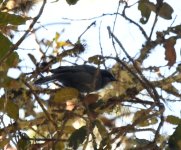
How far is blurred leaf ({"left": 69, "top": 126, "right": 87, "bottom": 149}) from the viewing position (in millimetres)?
1580

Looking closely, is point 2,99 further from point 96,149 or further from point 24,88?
point 96,149

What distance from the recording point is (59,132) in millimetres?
1673

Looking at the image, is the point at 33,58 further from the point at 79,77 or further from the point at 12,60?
the point at 79,77

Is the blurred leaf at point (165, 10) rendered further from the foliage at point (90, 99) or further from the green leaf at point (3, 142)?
the green leaf at point (3, 142)

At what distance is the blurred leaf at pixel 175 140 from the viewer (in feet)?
4.88

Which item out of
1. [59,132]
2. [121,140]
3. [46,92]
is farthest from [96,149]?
[46,92]

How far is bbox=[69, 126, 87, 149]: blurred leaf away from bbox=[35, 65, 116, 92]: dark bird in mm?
250

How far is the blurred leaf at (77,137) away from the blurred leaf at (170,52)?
1.30 ft

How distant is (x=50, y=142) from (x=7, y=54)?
0.39 m

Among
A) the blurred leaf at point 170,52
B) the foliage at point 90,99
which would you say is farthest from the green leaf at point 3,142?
the blurred leaf at point 170,52

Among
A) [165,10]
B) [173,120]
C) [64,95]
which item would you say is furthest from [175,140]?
[165,10]

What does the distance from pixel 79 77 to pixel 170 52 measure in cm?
44

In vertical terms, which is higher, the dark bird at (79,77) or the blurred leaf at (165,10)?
the blurred leaf at (165,10)

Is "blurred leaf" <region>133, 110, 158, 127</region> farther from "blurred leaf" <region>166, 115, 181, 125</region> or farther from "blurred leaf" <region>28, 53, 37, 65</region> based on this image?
"blurred leaf" <region>28, 53, 37, 65</region>
